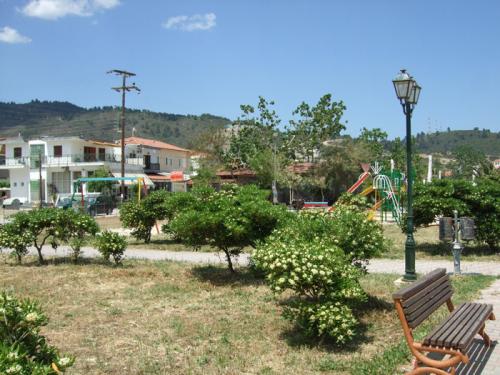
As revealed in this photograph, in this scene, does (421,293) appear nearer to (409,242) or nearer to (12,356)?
(12,356)

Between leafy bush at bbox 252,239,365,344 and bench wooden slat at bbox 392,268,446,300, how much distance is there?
31.0 inches

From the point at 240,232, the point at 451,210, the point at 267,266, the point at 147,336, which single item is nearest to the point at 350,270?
the point at 267,266

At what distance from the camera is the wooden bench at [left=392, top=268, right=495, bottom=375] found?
14.6 feet

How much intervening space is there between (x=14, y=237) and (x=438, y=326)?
10.3 metres

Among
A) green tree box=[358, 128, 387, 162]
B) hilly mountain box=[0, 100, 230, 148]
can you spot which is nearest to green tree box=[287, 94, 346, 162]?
green tree box=[358, 128, 387, 162]

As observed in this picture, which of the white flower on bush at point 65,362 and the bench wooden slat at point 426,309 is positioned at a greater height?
the white flower on bush at point 65,362

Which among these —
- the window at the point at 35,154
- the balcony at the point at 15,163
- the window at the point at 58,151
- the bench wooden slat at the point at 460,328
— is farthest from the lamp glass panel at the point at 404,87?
the balcony at the point at 15,163

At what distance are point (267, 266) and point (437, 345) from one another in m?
2.07

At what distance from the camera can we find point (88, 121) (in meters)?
162

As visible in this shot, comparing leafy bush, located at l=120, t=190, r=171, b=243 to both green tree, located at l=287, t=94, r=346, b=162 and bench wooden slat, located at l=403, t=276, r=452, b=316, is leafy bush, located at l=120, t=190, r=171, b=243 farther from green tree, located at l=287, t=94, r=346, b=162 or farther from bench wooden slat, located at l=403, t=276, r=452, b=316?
green tree, located at l=287, t=94, r=346, b=162

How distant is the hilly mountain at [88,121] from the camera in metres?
150

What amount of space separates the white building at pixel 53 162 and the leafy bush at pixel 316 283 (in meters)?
49.1

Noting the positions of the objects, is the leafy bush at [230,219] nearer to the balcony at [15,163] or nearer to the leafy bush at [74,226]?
the leafy bush at [74,226]

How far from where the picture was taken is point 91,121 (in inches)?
6368
